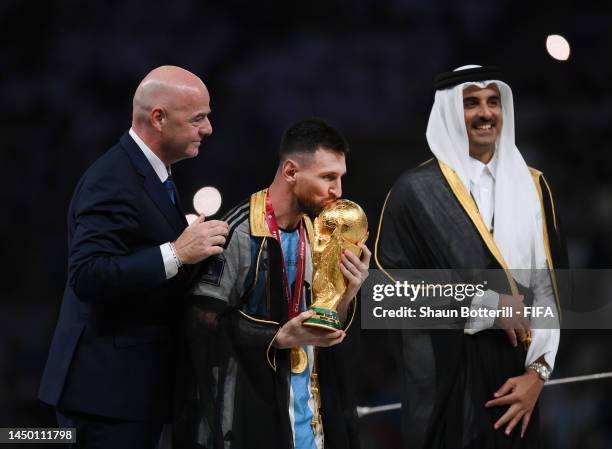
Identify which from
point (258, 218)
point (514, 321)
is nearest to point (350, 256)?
point (258, 218)

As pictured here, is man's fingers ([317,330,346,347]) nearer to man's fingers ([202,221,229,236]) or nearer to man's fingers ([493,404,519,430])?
man's fingers ([202,221,229,236])

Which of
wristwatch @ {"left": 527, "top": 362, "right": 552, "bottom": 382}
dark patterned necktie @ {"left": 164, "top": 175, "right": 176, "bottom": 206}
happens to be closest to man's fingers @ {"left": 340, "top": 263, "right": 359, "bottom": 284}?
dark patterned necktie @ {"left": 164, "top": 175, "right": 176, "bottom": 206}

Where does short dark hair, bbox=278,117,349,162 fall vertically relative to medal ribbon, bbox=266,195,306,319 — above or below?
above

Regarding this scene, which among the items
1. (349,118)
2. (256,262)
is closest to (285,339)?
(256,262)

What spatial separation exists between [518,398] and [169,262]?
47.9 inches

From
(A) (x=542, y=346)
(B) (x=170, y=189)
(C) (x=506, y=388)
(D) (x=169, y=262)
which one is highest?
(B) (x=170, y=189)

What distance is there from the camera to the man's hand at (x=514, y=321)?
339 cm

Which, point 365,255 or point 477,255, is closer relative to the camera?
point 365,255

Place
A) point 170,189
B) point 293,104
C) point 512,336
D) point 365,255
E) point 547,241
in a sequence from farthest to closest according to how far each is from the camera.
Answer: point 293,104 → point 547,241 → point 512,336 → point 170,189 → point 365,255

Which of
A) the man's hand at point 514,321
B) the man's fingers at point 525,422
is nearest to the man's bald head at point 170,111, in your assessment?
the man's hand at point 514,321

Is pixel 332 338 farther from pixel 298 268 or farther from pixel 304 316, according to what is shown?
pixel 298 268

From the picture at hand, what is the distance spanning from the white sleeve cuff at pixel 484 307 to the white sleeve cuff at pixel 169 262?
3.28 ft

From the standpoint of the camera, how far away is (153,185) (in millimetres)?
3127

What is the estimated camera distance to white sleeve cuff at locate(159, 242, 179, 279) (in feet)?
9.73
